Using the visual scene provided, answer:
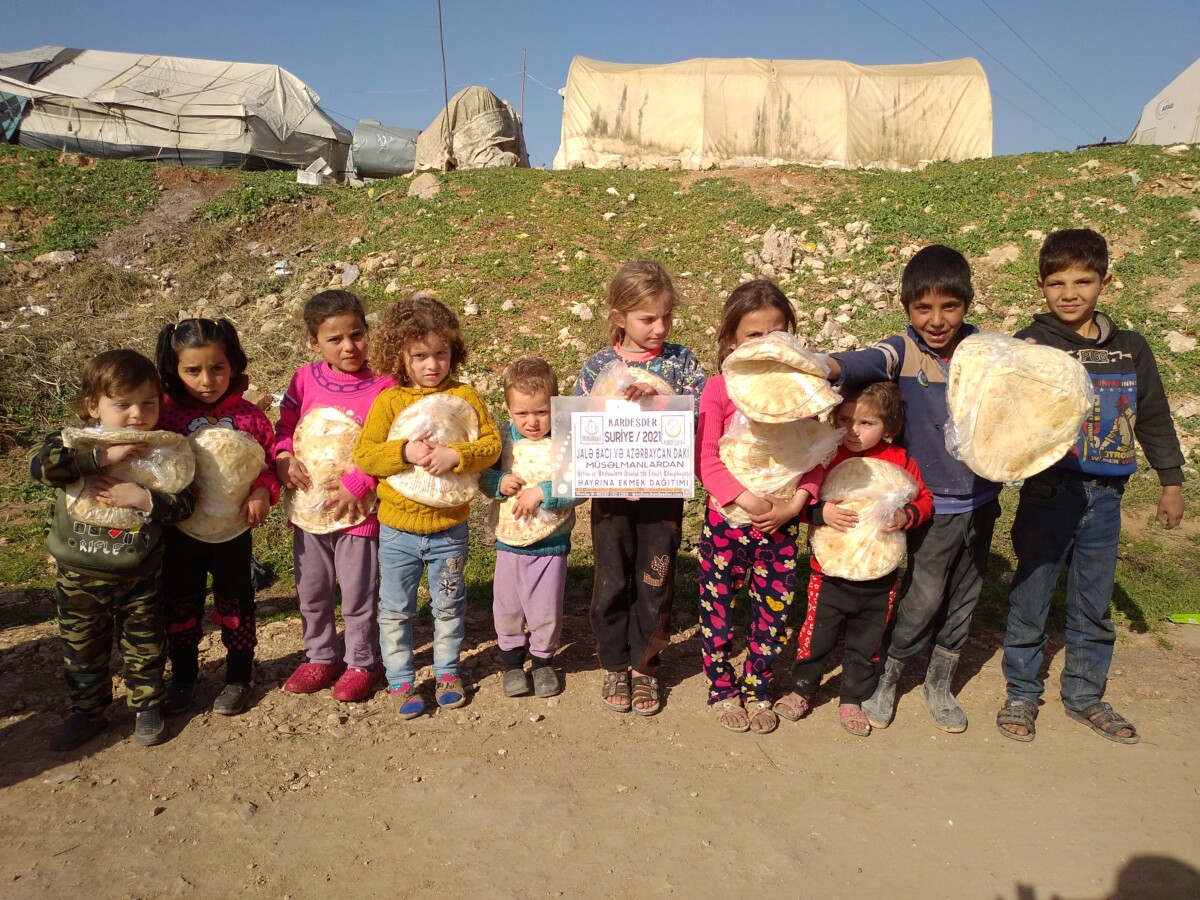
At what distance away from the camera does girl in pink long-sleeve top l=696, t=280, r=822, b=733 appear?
3020 millimetres

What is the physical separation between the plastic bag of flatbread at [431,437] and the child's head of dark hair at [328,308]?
57 centimetres

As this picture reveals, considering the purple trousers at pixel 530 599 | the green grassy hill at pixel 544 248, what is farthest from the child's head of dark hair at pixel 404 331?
the green grassy hill at pixel 544 248

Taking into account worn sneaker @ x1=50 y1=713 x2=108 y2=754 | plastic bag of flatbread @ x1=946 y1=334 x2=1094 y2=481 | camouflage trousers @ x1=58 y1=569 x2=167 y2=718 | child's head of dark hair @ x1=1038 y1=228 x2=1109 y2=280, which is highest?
child's head of dark hair @ x1=1038 y1=228 x2=1109 y2=280

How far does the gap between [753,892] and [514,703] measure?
1.41m

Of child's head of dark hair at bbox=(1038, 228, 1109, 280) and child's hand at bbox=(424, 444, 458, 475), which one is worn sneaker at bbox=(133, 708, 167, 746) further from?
child's head of dark hair at bbox=(1038, 228, 1109, 280)

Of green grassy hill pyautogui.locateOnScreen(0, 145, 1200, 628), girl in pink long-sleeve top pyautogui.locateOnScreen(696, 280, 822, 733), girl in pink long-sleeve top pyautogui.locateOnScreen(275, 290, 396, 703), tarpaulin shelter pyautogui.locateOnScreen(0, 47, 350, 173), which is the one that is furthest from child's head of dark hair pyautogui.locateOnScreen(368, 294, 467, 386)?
tarpaulin shelter pyautogui.locateOnScreen(0, 47, 350, 173)

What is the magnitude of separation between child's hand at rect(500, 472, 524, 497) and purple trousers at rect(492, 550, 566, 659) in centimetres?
32

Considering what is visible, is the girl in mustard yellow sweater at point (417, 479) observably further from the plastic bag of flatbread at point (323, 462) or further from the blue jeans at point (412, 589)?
the plastic bag of flatbread at point (323, 462)

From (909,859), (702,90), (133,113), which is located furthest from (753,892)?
(133,113)

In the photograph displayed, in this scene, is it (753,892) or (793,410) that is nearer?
(753,892)

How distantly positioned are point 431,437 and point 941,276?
2127 mm

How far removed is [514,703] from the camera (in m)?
3.46

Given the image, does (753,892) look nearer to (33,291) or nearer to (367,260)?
(367,260)

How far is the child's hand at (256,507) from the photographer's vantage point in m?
3.19
